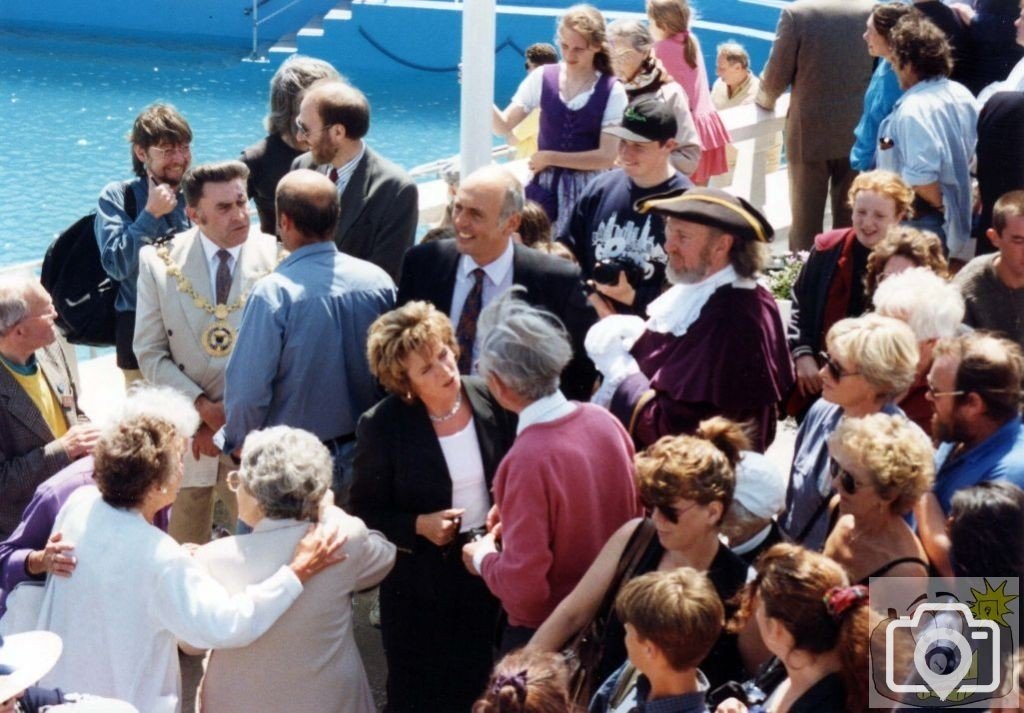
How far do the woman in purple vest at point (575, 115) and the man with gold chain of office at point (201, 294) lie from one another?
5.54ft

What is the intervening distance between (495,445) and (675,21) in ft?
14.0

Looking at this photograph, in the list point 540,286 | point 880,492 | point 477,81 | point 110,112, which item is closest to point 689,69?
point 477,81

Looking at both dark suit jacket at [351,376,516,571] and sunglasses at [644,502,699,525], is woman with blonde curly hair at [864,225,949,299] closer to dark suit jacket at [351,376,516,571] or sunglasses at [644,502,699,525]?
dark suit jacket at [351,376,516,571]

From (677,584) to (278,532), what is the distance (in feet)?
3.66

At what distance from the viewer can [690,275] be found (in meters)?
4.01

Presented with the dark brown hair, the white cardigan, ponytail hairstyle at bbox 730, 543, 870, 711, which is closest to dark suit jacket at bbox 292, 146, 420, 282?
the dark brown hair

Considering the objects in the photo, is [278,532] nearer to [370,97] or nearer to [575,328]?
[575,328]

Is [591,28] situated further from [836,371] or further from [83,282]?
[836,371]

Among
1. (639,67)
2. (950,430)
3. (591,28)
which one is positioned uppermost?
(591,28)

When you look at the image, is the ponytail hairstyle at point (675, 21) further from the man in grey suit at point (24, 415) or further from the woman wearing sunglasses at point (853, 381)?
the man in grey suit at point (24, 415)

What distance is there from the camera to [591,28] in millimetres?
5809

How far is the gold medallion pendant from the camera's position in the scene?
4.60m

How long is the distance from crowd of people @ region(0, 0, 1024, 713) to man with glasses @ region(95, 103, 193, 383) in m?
0.01

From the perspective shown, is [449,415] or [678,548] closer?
[678,548]
